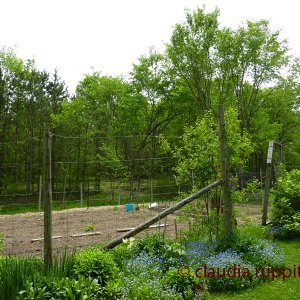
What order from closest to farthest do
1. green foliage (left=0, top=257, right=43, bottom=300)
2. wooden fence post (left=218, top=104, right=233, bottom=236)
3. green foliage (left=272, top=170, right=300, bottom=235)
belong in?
green foliage (left=0, top=257, right=43, bottom=300) < wooden fence post (left=218, top=104, right=233, bottom=236) < green foliage (left=272, top=170, right=300, bottom=235)

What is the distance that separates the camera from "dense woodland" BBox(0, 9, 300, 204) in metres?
17.1

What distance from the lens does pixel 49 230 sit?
387 centimetres

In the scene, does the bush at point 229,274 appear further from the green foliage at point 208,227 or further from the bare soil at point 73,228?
the bare soil at point 73,228

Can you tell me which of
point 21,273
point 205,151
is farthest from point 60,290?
point 205,151

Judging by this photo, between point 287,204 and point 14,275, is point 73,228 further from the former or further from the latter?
point 14,275

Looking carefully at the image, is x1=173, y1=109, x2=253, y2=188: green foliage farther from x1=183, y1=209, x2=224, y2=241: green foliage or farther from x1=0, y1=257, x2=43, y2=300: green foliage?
x1=0, y1=257, x2=43, y2=300: green foliage

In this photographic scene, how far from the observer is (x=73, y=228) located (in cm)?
887

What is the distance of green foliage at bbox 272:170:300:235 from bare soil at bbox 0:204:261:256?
2.43 ft

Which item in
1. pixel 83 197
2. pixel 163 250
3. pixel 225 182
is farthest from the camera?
pixel 83 197

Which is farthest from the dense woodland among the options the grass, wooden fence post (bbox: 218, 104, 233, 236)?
the grass

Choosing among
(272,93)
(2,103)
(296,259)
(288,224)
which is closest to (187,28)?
(272,93)

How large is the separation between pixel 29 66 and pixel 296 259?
63.7 feet

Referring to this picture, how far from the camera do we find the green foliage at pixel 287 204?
256 inches

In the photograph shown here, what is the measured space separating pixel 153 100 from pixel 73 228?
14.5m
